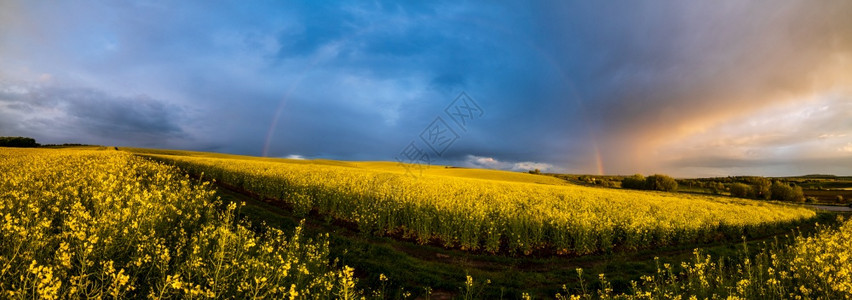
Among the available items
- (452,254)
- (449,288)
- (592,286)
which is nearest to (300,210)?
(452,254)

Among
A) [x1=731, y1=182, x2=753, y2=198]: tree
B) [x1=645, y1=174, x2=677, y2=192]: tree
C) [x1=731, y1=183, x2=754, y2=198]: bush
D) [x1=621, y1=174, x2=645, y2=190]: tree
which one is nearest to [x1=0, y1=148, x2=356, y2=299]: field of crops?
[x1=645, y1=174, x2=677, y2=192]: tree

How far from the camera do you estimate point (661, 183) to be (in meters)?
76.9

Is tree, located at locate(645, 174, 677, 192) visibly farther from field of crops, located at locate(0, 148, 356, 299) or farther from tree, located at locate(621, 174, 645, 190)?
field of crops, located at locate(0, 148, 356, 299)

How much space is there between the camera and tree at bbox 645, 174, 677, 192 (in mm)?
76062

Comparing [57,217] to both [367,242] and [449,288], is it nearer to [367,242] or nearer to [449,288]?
[367,242]

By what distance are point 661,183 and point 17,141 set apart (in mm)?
153349

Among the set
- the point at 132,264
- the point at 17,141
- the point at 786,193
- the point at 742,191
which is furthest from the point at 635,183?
the point at 17,141

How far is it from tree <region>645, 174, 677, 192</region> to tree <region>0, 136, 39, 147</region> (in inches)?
5868

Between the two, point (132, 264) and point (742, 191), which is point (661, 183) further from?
point (132, 264)

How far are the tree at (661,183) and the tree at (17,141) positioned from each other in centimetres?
14906

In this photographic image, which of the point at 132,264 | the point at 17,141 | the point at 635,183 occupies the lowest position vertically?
the point at 635,183

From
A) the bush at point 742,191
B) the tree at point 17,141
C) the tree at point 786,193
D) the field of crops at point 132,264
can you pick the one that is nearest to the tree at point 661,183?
the bush at point 742,191

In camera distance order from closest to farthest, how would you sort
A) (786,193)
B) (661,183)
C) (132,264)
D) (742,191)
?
1. (132,264)
2. (786,193)
3. (742,191)
4. (661,183)

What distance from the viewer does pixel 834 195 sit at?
8244cm
